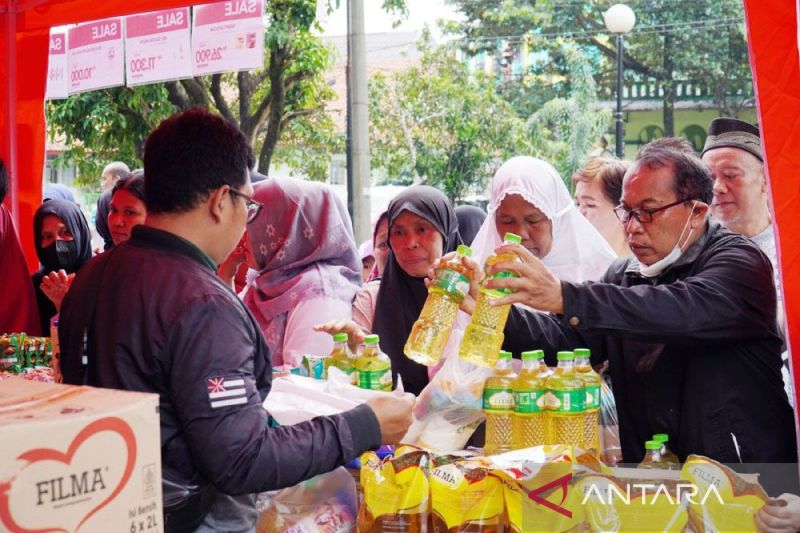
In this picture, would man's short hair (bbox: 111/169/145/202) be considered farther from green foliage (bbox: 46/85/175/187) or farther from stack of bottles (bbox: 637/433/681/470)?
green foliage (bbox: 46/85/175/187)

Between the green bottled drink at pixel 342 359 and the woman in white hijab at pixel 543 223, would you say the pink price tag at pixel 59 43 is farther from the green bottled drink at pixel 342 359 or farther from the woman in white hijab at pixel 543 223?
the green bottled drink at pixel 342 359

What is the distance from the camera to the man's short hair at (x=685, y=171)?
255 centimetres

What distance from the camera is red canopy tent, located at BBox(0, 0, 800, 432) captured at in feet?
7.40

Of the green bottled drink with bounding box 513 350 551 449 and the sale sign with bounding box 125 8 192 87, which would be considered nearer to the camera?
the green bottled drink with bounding box 513 350 551 449

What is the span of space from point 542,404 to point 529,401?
4 centimetres

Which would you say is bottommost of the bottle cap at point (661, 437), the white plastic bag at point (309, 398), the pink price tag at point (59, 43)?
the bottle cap at point (661, 437)

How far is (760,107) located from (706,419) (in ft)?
2.70

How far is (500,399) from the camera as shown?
2.41 metres

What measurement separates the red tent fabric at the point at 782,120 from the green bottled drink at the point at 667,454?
0.33 meters

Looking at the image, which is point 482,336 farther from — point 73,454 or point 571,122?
point 571,122

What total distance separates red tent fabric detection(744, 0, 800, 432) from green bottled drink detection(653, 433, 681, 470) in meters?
0.33

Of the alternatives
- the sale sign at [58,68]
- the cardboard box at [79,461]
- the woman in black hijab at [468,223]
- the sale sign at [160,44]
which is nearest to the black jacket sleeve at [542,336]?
the cardboard box at [79,461]

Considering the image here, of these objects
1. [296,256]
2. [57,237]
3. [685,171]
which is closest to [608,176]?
[296,256]

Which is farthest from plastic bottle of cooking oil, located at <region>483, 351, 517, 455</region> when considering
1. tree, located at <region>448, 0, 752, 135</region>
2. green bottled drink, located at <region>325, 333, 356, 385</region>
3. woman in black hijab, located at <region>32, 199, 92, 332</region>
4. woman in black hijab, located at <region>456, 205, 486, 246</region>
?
tree, located at <region>448, 0, 752, 135</region>
